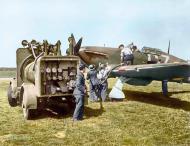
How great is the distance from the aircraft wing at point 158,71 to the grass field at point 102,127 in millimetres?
1548

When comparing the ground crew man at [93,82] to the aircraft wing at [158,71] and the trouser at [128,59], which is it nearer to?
the aircraft wing at [158,71]

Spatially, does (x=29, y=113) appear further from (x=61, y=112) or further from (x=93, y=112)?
(x=93, y=112)

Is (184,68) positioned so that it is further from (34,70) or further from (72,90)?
(34,70)

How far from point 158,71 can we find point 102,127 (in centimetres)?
549

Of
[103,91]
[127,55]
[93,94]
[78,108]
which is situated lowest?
[93,94]

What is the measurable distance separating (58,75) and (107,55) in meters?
7.54

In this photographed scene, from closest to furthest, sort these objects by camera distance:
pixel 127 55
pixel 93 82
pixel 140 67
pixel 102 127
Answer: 1. pixel 102 127
2. pixel 93 82
3. pixel 140 67
4. pixel 127 55

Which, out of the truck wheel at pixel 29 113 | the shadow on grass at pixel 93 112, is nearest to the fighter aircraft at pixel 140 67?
the shadow on grass at pixel 93 112

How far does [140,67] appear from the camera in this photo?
14.4 metres

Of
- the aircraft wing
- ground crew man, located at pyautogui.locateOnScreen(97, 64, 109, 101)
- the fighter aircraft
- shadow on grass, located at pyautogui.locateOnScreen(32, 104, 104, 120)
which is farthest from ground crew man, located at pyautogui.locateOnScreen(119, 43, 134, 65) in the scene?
shadow on grass, located at pyautogui.locateOnScreen(32, 104, 104, 120)

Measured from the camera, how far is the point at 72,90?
1060 centimetres

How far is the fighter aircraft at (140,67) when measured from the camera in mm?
13346

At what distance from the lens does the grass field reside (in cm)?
772

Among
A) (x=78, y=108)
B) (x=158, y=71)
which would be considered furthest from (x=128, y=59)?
(x=78, y=108)
